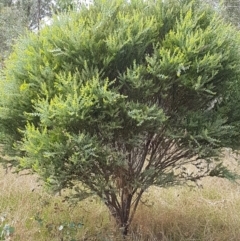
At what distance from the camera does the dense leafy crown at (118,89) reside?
2830 mm

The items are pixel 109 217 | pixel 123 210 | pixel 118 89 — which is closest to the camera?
pixel 118 89

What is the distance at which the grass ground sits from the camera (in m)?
3.88

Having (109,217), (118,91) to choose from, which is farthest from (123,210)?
(118,91)

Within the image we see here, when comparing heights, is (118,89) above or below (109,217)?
above

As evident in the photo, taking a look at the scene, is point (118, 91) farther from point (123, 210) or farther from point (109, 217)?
point (109, 217)

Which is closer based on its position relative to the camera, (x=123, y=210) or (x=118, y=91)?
(x=118, y=91)

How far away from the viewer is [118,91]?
3031 mm

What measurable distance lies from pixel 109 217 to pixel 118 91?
6.43 ft

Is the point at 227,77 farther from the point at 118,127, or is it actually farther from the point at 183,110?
the point at 118,127

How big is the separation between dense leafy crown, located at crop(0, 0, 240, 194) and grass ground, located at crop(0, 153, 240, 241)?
0.94m

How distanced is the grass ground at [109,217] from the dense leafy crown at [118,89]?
0.94 metres

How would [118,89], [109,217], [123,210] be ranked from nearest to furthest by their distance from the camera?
[118,89], [123,210], [109,217]

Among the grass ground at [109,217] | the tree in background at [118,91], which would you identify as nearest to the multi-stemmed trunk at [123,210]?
the grass ground at [109,217]

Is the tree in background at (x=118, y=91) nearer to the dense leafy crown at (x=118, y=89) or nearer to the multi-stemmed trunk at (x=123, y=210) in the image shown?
the dense leafy crown at (x=118, y=89)
